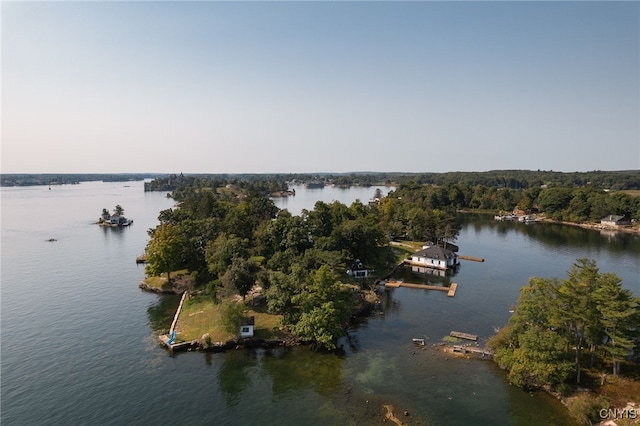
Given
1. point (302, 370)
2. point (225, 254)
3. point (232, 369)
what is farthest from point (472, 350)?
point (225, 254)

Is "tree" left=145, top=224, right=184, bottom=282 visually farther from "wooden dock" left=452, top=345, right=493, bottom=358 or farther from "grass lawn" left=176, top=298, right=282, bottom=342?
"wooden dock" left=452, top=345, right=493, bottom=358

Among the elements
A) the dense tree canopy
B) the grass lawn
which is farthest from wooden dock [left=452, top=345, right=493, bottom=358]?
the grass lawn

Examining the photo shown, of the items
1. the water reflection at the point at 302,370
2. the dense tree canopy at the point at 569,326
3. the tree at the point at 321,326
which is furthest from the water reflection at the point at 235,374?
the dense tree canopy at the point at 569,326

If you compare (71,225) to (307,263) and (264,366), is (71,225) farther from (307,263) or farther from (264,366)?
(264,366)

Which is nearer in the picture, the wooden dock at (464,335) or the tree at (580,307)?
the tree at (580,307)

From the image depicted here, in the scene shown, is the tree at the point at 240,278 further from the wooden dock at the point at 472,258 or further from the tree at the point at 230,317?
the wooden dock at the point at 472,258

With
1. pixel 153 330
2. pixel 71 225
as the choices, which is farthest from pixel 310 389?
pixel 71 225

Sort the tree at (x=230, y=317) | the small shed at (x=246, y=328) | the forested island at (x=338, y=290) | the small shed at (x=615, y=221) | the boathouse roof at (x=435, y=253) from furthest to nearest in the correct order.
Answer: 1. the small shed at (x=615, y=221)
2. the boathouse roof at (x=435, y=253)
3. the small shed at (x=246, y=328)
4. the tree at (x=230, y=317)
5. the forested island at (x=338, y=290)
